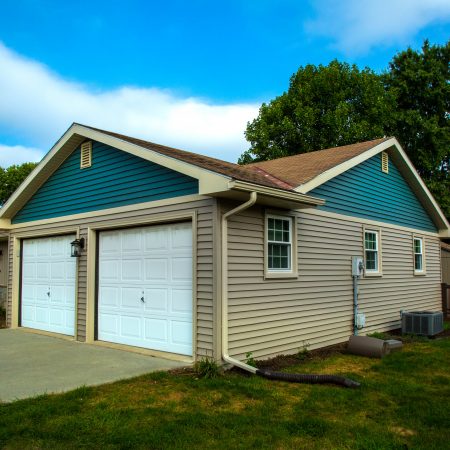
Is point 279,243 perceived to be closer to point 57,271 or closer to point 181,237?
point 181,237

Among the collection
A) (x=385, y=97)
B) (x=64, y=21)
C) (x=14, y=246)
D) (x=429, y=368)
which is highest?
(x=385, y=97)

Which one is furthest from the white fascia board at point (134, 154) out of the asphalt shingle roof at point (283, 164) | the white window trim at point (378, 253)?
the white window trim at point (378, 253)

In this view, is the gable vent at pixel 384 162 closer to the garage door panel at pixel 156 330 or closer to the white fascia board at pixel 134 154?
the white fascia board at pixel 134 154

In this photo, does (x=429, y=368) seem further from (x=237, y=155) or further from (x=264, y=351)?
(x=237, y=155)

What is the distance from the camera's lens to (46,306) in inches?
438

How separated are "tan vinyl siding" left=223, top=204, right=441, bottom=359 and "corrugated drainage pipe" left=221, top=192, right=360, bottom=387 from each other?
0.14 m

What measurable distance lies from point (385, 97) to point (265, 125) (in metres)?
7.03

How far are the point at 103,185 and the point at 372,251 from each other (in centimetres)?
659

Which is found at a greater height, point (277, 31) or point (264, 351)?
point (277, 31)

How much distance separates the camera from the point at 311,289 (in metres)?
9.12

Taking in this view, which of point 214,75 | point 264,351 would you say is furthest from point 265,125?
point 264,351

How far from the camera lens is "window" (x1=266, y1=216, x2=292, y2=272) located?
821cm

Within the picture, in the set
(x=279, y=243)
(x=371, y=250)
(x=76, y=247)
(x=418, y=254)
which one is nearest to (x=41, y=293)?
(x=76, y=247)

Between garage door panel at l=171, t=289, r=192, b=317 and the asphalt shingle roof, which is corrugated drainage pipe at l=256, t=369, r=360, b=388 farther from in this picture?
the asphalt shingle roof
